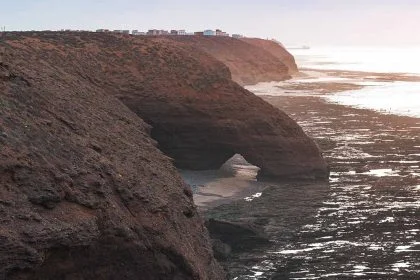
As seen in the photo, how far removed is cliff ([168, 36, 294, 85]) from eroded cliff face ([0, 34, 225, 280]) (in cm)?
9485

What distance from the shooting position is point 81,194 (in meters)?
12.2

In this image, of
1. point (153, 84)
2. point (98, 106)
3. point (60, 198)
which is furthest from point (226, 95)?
point (60, 198)

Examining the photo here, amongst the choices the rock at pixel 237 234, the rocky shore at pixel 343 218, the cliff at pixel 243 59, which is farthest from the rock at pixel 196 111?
the cliff at pixel 243 59

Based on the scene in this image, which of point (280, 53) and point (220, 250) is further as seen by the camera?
point (280, 53)

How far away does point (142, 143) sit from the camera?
57.0 feet

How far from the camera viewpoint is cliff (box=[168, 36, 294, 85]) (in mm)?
115069

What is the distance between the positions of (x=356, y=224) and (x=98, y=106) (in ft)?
35.6

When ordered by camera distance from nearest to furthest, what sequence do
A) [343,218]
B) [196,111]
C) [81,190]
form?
[81,190] → [343,218] → [196,111]

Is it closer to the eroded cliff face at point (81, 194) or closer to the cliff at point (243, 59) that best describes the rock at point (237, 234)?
the eroded cliff face at point (81, 194)

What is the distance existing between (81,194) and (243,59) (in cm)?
10966

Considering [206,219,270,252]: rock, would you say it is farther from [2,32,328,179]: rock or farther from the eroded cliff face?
[2,32,328,179]: rock

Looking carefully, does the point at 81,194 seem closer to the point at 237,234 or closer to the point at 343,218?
the point at 237,234

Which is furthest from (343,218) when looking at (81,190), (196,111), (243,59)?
(243,59)

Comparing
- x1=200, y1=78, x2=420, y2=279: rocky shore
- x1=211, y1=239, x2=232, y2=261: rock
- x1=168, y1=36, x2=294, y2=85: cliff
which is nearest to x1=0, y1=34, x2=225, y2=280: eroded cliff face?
x1=211, y1=239, x2=232, y2=261: rock
